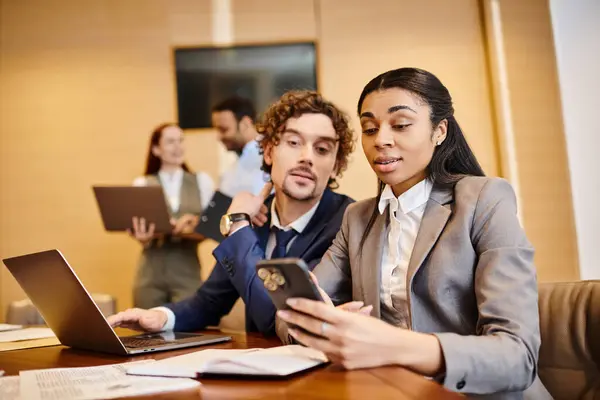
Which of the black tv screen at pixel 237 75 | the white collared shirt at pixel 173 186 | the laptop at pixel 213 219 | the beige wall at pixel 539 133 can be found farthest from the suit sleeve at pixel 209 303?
the black tv screen at pixel 237 75

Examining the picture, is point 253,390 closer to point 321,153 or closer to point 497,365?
point 497,365

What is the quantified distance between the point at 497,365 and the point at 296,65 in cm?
373

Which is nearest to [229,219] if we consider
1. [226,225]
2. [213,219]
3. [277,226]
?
[226,225]

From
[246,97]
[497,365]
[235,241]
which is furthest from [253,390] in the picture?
[246,97]

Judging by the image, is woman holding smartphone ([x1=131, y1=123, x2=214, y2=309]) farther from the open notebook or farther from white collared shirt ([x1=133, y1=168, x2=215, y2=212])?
the open notebook

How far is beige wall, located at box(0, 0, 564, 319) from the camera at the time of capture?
448cm

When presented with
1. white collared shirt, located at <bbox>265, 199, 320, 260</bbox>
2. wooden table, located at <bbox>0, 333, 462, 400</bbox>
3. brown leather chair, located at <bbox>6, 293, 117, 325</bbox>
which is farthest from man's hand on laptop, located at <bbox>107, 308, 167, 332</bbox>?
brown leather chair, located at <bbox>6, 293, 117, 325</bbox>

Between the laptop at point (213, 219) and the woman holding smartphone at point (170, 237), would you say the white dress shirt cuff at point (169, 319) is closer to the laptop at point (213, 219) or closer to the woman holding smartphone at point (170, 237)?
the laptop at point (213, 219)

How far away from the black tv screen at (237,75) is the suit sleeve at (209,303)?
8.92ft

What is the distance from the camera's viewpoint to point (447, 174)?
1316mm

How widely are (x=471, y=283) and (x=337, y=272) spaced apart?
38 centimetres

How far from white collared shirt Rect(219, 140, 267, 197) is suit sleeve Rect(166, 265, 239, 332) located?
5.28 ft

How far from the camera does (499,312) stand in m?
1.03

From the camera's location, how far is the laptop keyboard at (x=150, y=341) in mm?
1306
